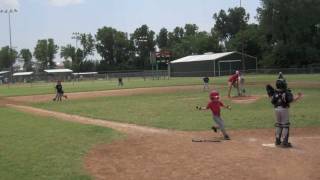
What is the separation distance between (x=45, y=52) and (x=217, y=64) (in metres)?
90.0

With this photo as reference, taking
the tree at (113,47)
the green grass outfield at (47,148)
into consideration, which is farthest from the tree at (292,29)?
the green grass outfield at (47,148)

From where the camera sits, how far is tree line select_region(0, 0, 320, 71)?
89188mm

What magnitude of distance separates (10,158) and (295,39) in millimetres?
84348

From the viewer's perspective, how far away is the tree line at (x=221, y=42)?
89188 mm

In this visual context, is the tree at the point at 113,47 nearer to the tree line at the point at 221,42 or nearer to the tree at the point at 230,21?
the tree line at the point at 221,42

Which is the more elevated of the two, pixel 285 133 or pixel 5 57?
pixel 5 57

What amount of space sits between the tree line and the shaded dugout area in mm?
3015

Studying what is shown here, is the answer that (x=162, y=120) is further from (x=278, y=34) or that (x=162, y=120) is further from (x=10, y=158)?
(x=278, y=34)

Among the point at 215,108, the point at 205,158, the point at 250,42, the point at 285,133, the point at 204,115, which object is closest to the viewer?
the point at 205,158

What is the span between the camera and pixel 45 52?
171250mm

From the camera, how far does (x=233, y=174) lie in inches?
392

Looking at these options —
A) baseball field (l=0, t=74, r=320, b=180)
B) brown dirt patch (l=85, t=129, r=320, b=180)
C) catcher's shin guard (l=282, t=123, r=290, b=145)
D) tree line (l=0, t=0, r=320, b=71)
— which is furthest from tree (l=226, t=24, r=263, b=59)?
catcher's shin guard (l=282, t=123, r=290, b=145)

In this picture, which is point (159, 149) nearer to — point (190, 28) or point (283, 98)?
point (283, 98)

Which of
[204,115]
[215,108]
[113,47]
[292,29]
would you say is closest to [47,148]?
[215,108]
